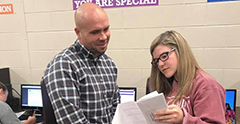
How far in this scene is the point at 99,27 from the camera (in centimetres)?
99

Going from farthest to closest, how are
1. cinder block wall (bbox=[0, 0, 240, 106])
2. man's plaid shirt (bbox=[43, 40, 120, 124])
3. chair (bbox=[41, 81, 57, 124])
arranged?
cinder block wall (bbox=[0, 0, 240, 106])
chair (bbox=[41, 81, 57, 124])
man's plaid shirt (bbox=[43, 40, 120, 124])

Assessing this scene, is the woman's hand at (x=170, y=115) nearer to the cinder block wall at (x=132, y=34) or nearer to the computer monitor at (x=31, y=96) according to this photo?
the cinder block wall at (x=132, y=34)

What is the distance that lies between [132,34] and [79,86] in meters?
1.18

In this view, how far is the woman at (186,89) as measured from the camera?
2.82 ft

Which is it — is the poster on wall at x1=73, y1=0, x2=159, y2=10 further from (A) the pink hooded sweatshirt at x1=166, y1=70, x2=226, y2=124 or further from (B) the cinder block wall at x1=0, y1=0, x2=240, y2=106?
(A) the pink hooded sweatshirt at x1=166, y1=70, x2=226, y2=124

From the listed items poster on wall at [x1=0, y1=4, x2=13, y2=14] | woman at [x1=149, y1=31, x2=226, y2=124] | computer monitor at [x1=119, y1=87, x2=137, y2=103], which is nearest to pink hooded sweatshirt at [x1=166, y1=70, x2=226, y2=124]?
woman at [x1=149, y1=31, x2=226, y2=124]

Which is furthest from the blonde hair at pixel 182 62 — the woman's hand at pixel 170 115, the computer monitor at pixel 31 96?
the computer monitor at pixel 31 96

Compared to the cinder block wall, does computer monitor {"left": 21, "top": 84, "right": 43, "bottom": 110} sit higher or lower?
lower

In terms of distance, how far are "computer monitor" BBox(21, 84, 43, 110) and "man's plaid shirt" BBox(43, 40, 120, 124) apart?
132cm

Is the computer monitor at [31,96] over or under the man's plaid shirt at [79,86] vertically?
under

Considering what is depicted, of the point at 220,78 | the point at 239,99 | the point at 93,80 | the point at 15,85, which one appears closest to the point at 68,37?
the point at 15,85

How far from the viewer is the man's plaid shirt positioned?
91 cm

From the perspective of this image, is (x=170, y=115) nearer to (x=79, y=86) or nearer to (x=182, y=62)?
(x=182, y=62)

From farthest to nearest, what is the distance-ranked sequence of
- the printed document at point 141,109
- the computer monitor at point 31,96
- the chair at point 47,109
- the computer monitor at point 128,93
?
the computer monitor at point 31,96 < the computer monitor at point 128,93 < the chair at point 47,109 < the printed document at point 141,109
